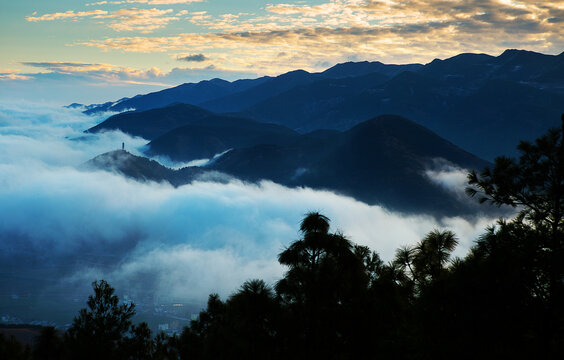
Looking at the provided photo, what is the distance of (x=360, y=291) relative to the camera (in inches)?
889

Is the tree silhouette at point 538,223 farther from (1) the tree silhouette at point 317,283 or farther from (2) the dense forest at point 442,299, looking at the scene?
(1) the tree silhouette at point 317,283

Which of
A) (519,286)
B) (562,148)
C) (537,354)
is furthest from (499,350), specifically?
(562,148)

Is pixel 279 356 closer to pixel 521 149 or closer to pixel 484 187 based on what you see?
pixel 484 187

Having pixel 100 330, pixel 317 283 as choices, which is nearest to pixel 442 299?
pixel 317 283

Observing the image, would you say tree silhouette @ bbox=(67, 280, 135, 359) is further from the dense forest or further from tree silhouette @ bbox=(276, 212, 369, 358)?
tree silhouette @ bbox=(276, 212, 369, 358)

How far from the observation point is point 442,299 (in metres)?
19.4

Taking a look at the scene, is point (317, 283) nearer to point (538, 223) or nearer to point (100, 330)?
point (538, 223)

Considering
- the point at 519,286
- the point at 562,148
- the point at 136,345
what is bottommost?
the point at 136,345

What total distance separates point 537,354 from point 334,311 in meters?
8.11

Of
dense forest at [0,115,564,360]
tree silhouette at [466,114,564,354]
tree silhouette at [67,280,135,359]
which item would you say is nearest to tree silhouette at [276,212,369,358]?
dense forest at [0,115,564,360]

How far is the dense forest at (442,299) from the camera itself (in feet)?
59.5

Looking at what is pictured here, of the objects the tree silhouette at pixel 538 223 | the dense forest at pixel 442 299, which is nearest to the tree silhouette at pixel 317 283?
the dense forest at pixel 442 299

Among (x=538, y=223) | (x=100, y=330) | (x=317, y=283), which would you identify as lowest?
(x=100, y=330)

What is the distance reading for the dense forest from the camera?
18141 millimetres
